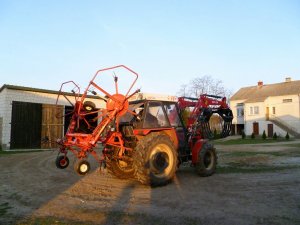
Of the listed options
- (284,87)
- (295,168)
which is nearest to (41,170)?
(295,168)

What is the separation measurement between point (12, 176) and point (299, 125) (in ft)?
143

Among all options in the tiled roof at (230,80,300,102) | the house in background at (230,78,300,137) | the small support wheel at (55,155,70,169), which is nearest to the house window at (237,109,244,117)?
the house in background at (230,78,300,137)

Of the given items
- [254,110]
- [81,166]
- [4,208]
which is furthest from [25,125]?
[254,110]

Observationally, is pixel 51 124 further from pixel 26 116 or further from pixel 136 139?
pixel 136 139

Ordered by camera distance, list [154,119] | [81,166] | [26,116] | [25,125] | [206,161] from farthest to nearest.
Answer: [26,116] < [25,125] < [206,161] < [154,119] < [81,166]

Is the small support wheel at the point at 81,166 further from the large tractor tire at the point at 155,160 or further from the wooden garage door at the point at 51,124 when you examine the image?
the wooden garage door at the point at 51,124

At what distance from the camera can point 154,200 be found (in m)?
6.38

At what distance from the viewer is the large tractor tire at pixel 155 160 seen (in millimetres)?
7324

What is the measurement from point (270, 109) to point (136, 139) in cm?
4569

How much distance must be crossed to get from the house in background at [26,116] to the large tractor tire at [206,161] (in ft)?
45.4

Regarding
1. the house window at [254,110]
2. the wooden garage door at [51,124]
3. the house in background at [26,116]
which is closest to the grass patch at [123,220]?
the house in background at [26,116]

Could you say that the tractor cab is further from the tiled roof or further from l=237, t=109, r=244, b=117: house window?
l=237, t=109, r=244, b=117: house window

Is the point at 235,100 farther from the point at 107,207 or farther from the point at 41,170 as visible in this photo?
the point at 107,207

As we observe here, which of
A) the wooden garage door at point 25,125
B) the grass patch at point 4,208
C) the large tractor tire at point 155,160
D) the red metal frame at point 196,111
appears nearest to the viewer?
the grass patch at point 4,208
